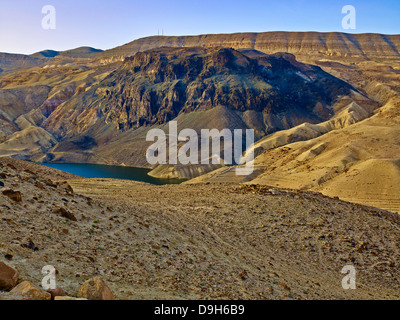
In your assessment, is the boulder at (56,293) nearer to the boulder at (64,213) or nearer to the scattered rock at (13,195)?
the boulder at (64,213)

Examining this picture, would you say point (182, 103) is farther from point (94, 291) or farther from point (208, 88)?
point (94, 291)

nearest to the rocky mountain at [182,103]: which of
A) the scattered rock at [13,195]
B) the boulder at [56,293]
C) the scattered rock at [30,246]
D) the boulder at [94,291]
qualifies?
the scattered rock at [13,195]

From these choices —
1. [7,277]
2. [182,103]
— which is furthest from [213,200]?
[182,103]

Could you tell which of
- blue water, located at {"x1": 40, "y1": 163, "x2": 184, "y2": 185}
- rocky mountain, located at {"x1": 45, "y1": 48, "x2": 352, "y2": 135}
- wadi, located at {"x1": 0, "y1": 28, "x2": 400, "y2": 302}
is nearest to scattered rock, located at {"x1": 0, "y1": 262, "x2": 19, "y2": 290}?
wadi, located at {"x1": 0, "y1": 28, "x2": 400, "y2": 302}

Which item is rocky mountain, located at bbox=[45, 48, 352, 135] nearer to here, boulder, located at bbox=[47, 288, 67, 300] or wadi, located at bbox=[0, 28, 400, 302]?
wadi, located at bbox=[0, 28, 400, 302]

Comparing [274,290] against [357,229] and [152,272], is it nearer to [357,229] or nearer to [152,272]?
[152,272]
